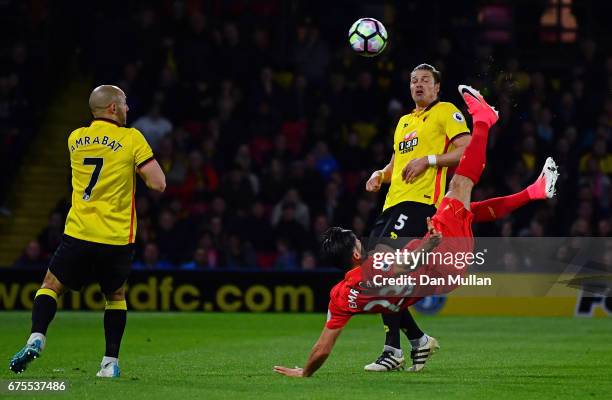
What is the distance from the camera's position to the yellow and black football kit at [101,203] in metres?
9.50

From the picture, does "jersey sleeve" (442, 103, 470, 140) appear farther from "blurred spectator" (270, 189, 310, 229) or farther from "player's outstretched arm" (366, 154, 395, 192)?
"blurred spectator" (270, 189, 310, 229)

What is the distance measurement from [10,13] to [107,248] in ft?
47.0

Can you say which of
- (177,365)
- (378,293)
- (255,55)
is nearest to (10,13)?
(255,55)

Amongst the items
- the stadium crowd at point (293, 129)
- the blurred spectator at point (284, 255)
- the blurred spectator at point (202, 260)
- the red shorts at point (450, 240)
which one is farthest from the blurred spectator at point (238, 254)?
the red shorts at point (450, 240)

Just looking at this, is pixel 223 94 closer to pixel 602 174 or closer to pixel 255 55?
pixel 255 55

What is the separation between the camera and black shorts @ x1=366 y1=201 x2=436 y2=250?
33.4 feet

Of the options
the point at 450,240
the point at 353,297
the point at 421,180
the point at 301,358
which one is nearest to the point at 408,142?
the point at 421,180

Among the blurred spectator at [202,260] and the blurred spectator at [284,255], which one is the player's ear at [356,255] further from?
the blurred spectator at [284,255]

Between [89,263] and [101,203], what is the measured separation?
18.3 inches

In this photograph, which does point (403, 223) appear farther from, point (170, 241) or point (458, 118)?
point (170, 241)

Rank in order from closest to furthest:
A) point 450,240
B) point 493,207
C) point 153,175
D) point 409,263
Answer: point 153,175, point 409,263, point 450,240, point 493,207

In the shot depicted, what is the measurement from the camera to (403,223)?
10242 millimetres

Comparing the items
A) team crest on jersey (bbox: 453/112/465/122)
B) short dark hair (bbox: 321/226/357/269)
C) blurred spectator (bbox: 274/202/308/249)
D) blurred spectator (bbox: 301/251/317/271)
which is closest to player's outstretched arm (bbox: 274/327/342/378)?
short dark hair (bbox: 321/226/357/269)

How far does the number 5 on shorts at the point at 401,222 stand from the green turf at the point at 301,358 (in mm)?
1158
